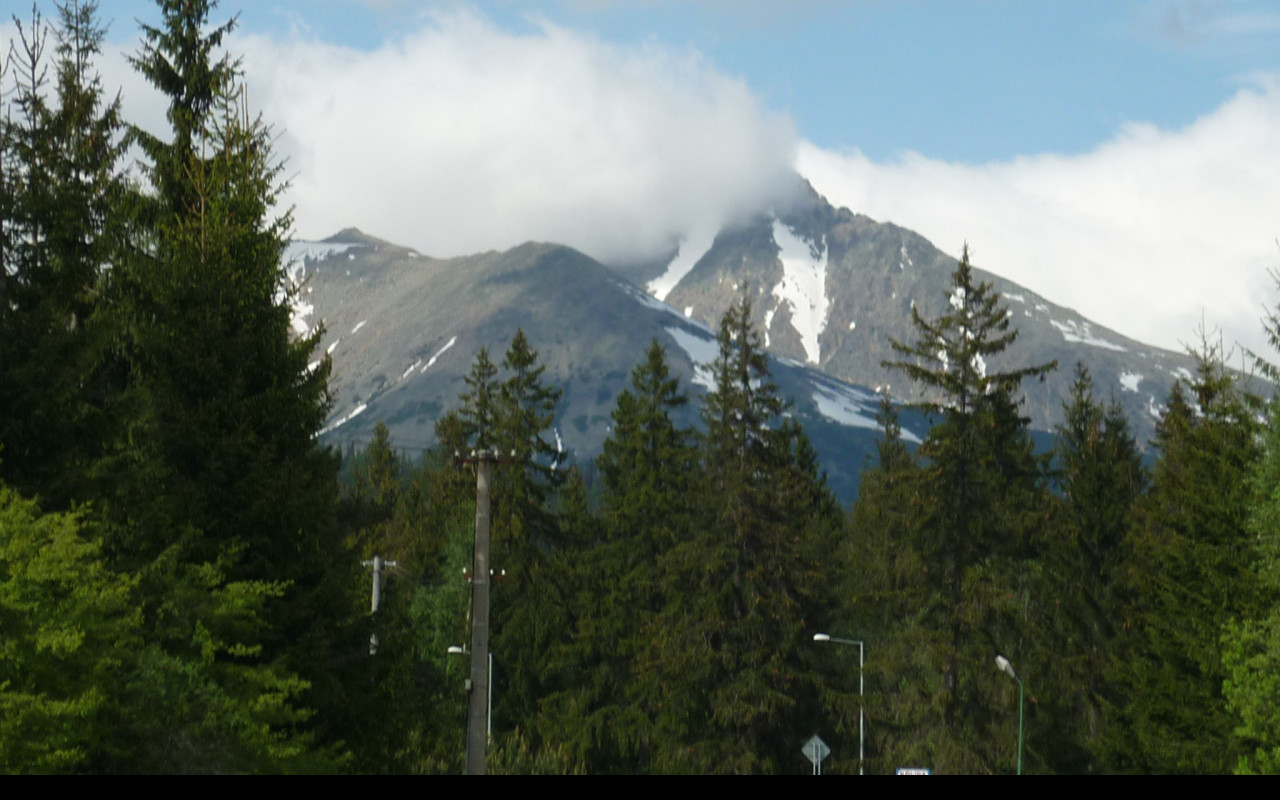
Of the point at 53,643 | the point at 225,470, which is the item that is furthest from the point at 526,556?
the point at 53,643

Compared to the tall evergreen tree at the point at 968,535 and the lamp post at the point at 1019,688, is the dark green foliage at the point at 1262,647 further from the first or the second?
the tall evergreen tree at the point at 968,535

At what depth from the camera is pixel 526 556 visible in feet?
201

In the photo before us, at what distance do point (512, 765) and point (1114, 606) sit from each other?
2290cm

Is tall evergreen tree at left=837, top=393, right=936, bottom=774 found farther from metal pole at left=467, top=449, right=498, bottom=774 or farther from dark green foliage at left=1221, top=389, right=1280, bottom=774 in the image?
metal pole at left=467, top=449, right=498, bottom=774

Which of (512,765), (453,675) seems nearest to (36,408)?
(512,765)

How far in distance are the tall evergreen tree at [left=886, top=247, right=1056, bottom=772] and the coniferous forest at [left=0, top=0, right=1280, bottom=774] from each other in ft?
0.41

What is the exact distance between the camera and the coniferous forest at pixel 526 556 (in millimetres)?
20391

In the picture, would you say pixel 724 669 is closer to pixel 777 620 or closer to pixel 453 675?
pixel 777 620

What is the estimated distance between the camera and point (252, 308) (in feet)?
79.1

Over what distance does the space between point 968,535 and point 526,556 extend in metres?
25.6

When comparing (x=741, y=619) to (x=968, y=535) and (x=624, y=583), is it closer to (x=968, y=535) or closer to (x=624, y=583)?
(x=624, y=583)

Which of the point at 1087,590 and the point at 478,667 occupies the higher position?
the point at 1087,590

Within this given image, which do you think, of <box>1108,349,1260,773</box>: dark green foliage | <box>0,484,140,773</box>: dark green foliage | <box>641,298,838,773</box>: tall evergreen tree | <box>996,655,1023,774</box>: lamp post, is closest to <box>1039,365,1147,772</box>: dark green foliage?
<box>1108,349,1260,773</box>: dark green foliage

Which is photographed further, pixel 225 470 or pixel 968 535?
pixel 968 535
